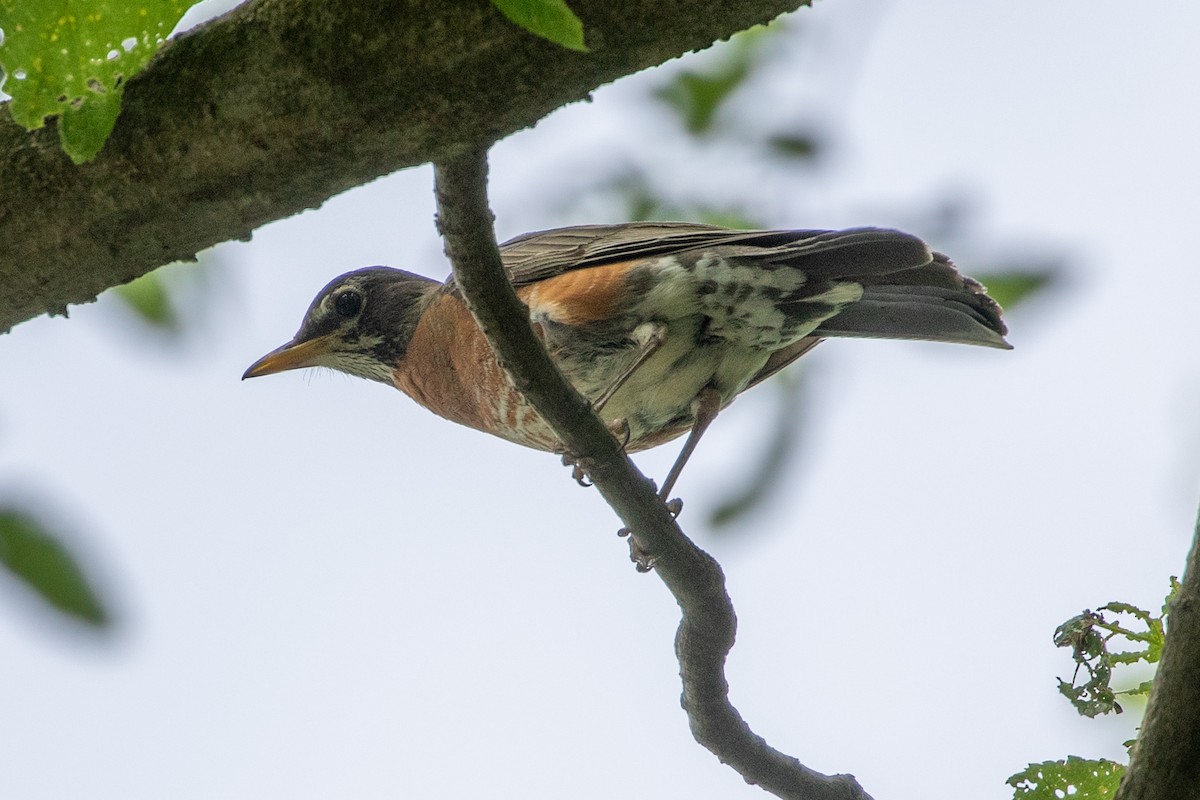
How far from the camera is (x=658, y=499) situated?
329 cm

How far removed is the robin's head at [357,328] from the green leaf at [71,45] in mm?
4081

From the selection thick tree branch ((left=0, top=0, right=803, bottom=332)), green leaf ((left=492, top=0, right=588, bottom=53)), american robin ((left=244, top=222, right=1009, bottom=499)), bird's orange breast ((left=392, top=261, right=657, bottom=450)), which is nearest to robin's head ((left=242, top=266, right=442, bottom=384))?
bird's orange breast ((left=392, top=261, right=657, bottom=450))

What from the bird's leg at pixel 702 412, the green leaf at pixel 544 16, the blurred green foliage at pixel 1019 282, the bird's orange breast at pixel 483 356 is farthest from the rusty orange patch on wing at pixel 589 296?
the green leaf at pixel 544 16

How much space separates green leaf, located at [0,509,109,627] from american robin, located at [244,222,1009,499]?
3084 mm

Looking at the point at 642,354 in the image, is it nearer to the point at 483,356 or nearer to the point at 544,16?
the point at 483,356

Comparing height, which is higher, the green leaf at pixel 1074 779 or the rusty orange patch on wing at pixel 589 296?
the rusty orange patch on wing at pixel 589 296

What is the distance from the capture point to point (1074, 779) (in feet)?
7.00

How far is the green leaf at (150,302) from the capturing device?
2844 millimetres

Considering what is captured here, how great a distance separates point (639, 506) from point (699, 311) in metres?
1.31

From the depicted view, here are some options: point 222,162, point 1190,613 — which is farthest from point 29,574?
point 1190,613

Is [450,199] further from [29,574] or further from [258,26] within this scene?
[29,574]

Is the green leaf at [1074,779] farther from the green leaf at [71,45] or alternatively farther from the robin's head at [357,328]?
the robin's head at [357,328]

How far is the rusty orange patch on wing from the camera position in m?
4.37

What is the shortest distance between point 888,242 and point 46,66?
Answer: 3351 millimetres
